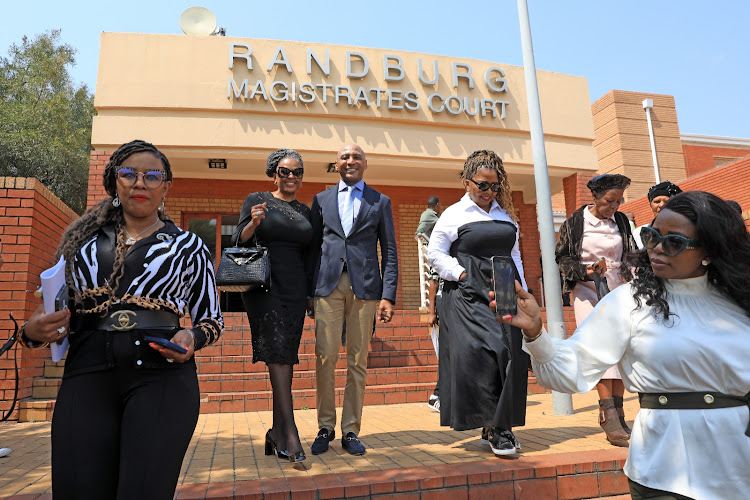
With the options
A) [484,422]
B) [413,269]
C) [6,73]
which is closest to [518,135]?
[413,269]

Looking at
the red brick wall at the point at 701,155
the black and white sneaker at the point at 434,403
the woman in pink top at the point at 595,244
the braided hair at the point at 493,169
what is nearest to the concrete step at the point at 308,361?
the black and white sneaker at the point at 434,403

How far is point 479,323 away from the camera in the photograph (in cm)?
382

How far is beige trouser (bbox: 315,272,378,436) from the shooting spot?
12.7 feet

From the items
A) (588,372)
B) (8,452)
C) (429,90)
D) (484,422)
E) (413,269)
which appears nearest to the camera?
(588,372)

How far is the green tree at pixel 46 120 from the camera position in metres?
18.0

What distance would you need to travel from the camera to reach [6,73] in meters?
21.8

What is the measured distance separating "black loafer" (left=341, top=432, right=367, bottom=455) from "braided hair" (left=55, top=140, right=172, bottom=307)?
2115 millimetres

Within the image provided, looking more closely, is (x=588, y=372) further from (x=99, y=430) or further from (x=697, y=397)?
(x=99, y=430)

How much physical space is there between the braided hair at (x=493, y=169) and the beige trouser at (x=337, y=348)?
47.7 inches

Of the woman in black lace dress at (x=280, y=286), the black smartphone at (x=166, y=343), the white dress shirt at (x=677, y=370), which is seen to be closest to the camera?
the white dress shirt at (x=677, y=370)

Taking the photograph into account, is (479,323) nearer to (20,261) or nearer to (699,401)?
(699,401)

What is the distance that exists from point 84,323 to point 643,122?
2450 centimetres

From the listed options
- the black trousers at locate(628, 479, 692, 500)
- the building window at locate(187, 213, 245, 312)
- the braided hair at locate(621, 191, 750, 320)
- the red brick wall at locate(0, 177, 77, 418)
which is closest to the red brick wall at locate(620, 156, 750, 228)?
the building window at locate(187, 213, 245, 312)

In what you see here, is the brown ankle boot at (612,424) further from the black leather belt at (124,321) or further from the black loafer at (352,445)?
the black leather belt at (124,321)
